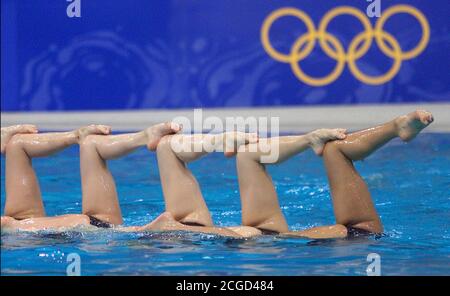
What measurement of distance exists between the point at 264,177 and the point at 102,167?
2.23ft

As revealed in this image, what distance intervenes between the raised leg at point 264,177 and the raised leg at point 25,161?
651mm

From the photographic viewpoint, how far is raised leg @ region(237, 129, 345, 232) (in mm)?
3266

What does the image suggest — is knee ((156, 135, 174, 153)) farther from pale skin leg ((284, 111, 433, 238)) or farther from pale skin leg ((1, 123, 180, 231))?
pale skin leg ((284, 111, 433, 238))

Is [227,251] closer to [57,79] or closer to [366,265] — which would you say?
[366,265]

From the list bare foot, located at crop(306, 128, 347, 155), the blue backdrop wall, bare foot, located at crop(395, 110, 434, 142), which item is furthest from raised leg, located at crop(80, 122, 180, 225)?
the blue backdrop wall

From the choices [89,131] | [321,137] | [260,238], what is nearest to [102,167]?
[89,131]

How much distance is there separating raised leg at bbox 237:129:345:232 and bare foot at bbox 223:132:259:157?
24mm

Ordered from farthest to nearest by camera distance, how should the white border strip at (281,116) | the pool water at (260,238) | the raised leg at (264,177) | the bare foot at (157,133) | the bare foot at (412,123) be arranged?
the white border strip at (281,116) → the bare foot at (157,133) → the raised leg at (264,177) → the bare foot at (412,123) → the pool water at (260,238)

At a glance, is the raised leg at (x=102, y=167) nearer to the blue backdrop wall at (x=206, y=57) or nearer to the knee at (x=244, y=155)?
the knee at (x=244, y=155)

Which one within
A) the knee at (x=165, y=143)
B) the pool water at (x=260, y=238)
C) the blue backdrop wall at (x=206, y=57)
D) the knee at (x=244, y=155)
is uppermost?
the blue backdrop wall at (x=206, y=57)

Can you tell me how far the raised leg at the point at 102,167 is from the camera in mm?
3445

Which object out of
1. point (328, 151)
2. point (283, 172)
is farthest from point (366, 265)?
point (283, 172)

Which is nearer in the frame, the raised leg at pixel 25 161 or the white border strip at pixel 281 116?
the raised leg at pixel 25 161

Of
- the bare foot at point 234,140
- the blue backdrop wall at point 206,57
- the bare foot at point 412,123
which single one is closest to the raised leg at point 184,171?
the bare foot at point 234,140
